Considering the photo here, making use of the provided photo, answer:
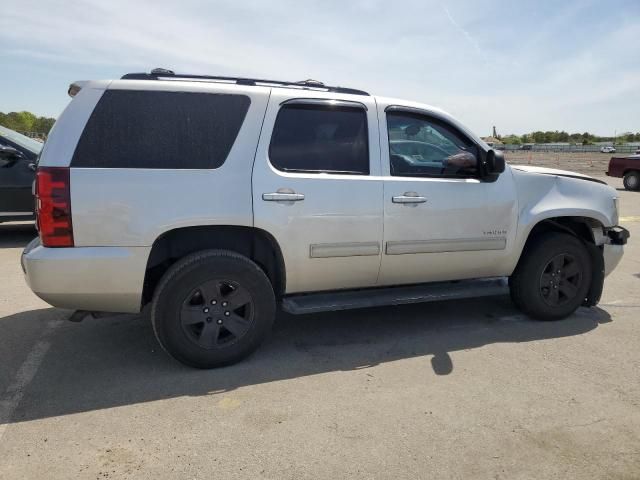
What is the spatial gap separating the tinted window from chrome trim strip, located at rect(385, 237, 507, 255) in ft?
2.08

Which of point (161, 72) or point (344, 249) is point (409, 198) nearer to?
point (344, 249)

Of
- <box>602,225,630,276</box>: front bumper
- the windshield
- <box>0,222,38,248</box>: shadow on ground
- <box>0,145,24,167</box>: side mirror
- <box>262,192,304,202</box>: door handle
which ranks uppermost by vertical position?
the windshield

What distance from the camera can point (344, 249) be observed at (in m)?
3.79

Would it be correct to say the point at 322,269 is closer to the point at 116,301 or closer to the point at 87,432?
the point at 116,301

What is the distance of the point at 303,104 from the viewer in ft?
12.3

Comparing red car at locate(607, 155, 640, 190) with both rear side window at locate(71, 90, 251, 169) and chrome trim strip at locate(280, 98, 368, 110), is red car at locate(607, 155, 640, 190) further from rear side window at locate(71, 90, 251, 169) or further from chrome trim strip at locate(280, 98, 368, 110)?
rear side window at locate(71, 90, 251, 169)

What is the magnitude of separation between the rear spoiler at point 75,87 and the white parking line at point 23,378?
1.90 m

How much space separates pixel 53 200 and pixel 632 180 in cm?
1964

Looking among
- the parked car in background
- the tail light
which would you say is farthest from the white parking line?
the parked car in background

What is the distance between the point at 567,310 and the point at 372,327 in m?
1.83

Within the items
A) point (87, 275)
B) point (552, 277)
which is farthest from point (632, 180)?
point (87, 275)

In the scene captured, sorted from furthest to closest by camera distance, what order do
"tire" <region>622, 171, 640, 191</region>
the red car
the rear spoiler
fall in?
"tire" <region>622, 171, 640, 191</region>, the red car, the rear spoiler

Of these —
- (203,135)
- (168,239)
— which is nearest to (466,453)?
(168,239)

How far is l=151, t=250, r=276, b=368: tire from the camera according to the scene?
11.1 feet
